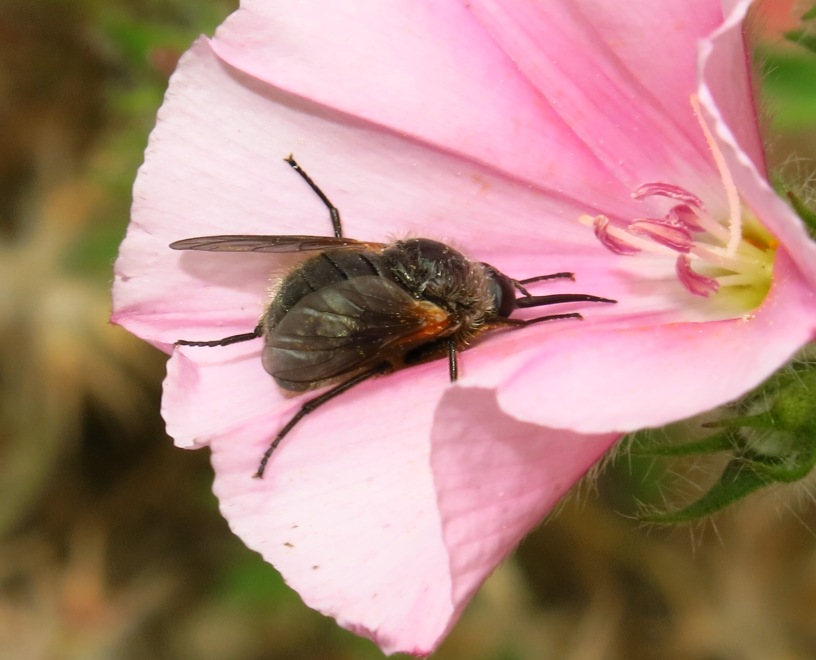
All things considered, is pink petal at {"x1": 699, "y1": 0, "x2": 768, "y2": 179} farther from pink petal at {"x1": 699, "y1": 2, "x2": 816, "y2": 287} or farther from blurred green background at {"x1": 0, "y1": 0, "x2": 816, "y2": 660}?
blurred green background at {"x1": 0, "y1": 0, "x2": 816, "y2": 660}

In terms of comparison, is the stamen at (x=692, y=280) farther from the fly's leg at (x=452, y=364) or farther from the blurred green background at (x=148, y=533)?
the blurred green background at (x=148, y=533)

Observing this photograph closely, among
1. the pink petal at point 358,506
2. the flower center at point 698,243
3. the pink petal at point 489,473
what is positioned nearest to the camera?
the pink petal at point 489,473

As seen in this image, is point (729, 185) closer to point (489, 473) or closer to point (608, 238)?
point (608, 238)

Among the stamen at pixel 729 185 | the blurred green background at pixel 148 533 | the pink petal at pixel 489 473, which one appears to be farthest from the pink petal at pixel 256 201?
the blurred green background at pixel 148 533

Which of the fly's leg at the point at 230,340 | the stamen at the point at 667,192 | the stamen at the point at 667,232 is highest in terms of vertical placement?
the stamen at the point at 667,192

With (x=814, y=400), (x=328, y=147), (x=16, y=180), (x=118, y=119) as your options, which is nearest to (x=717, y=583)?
(x=814, y=400)

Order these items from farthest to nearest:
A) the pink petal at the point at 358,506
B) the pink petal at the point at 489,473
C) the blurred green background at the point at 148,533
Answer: the blurred green background at the point at 148,533
the pink petal at the point at 358,506
the pink petal at the point at 489,473

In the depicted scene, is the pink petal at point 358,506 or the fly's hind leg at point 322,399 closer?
Result: the pink petal at point 358,506

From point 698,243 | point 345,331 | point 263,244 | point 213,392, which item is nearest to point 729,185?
point 698,243
